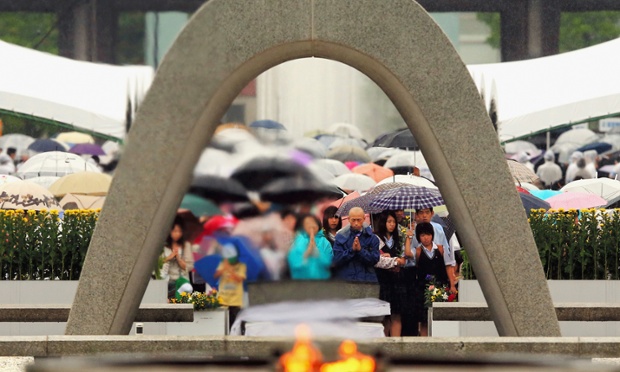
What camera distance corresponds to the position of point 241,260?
36.4 feet

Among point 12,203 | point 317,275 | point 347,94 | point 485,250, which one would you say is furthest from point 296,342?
point 347,94

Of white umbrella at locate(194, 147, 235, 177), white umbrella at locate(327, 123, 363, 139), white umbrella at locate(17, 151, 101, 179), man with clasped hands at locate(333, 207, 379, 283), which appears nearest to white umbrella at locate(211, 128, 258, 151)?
white umbrella at locate(194, 147, 235, 177)

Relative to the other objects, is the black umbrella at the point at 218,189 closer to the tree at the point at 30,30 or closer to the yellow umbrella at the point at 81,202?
the yellow umbrella at the point at 81,202

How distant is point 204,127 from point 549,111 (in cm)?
Answer: 2464

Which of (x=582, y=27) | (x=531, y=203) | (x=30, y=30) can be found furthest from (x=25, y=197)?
(x=582, y=27)

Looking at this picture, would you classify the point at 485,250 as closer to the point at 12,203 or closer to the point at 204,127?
the point at 204,127

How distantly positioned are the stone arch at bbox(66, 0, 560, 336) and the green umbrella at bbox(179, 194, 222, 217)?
1.98ft

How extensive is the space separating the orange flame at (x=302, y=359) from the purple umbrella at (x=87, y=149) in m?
29.1

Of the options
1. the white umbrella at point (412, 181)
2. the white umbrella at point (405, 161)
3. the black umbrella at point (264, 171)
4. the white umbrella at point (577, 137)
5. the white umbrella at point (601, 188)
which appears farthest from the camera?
the white umbrella at point (577, 137)

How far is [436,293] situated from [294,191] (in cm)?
224

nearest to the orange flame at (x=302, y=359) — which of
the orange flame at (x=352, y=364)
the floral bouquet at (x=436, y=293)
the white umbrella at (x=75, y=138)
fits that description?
the orange flame at (x=352, y=364)

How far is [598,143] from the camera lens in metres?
39.2

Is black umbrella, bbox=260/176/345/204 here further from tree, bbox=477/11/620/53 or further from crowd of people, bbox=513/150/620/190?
tree, bbox=477/11/620/53

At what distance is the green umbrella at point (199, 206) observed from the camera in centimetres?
1240
